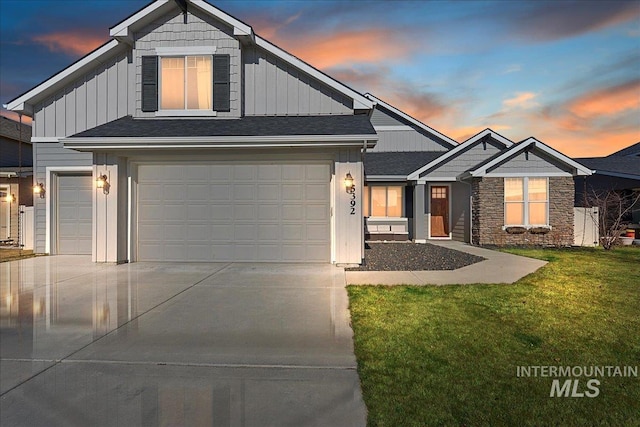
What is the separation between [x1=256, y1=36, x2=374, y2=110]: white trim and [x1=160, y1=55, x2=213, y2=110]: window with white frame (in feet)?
6.08

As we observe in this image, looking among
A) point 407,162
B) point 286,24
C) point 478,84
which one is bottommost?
point 407,162

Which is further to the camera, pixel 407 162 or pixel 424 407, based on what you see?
pixel 407 162

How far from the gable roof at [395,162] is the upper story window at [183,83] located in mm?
7348

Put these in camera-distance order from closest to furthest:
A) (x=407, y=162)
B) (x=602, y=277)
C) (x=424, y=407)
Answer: (x=424, y=407) < (x=602, y=277) < (x=407, y=162)

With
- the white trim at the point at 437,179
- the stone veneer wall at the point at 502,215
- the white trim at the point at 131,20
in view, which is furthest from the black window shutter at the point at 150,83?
the stone veneer wall at the point at 502,215

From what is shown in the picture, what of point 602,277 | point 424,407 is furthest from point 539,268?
point 424,407

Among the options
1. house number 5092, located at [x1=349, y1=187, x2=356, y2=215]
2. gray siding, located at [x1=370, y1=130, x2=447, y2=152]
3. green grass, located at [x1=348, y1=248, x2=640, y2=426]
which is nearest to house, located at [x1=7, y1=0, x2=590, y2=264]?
house number 5092, located at [x1=349, y1=187, x2=356, y2=215]

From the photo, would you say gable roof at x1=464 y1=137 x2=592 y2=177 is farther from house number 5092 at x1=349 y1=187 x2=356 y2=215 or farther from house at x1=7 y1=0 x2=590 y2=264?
house number 5092 at x1=349 y1=187 x2=356 y2=215

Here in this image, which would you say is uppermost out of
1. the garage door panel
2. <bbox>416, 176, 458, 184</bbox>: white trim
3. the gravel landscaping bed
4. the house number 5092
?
<bbox>416, 176, 458, 184</bbox>: white trim

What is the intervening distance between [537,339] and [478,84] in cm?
1429

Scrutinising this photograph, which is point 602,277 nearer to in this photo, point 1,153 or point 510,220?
point 510,220

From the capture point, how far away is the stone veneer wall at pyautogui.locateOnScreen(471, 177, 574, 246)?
1359 cm

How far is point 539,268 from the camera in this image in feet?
28.8

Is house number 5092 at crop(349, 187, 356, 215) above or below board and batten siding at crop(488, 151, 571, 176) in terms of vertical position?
below
